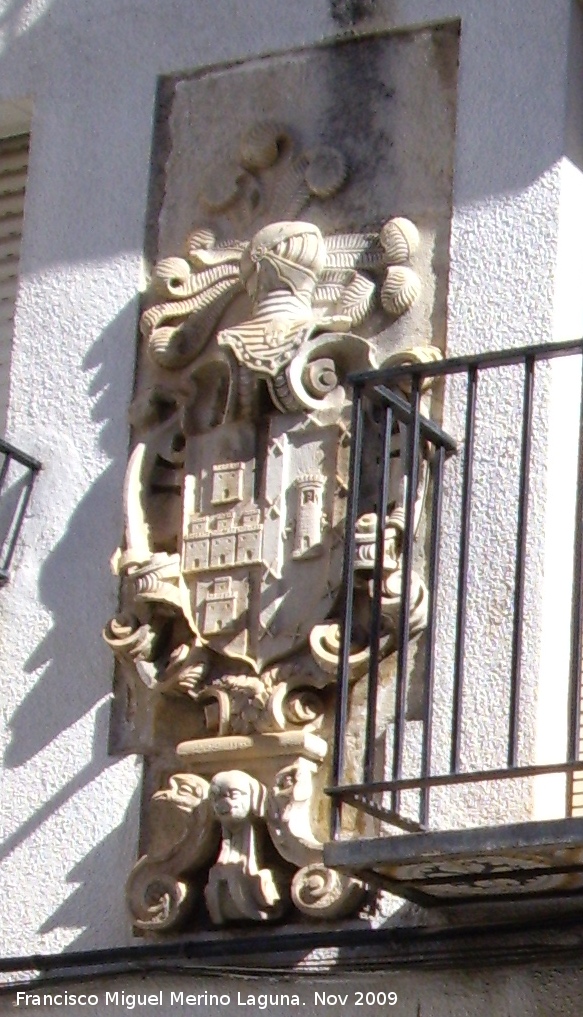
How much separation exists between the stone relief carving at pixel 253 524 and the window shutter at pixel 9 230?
29.6 inches

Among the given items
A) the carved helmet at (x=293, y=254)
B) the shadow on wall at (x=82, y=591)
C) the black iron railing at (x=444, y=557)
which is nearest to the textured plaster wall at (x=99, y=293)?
the shadow on wall at (x=82, y=591)

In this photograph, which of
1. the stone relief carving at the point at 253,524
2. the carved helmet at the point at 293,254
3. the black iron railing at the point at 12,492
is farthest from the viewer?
the black iron railing at the point at 12,492

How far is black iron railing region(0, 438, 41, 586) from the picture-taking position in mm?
9516

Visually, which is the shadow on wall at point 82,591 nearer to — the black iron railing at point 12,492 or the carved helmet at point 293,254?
the black iron railing at point 12,492

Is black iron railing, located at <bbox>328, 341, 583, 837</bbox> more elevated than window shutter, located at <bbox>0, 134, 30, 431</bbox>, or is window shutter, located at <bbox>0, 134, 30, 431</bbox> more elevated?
window shutter, located at <bbox>0, 134, 30, 431</bbox>

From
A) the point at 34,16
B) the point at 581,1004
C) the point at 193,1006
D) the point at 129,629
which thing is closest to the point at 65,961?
the point at 193,1006

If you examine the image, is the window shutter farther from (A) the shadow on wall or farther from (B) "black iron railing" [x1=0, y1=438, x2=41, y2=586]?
(A) the shadow on wall

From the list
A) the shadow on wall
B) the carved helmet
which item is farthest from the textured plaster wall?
the carved helmet

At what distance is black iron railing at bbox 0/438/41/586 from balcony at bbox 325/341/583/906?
50.4 inches

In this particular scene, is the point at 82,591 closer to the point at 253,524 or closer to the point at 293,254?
the point at 253,524

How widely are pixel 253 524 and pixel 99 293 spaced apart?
3.98 ft

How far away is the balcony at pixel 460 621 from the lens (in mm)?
7977

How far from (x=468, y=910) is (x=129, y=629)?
1.51 meters

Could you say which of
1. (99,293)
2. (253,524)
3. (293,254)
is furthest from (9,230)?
(253,524)
